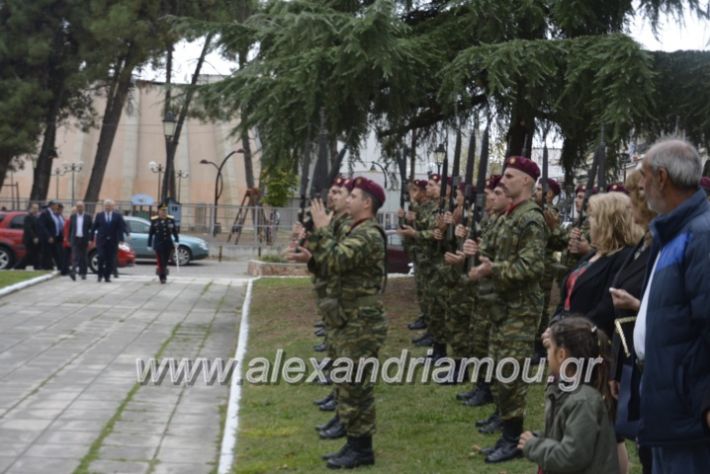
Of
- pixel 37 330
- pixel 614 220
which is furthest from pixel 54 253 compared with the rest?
pixel 614 220

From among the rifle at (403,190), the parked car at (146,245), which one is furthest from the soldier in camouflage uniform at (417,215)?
the parked car at (146,245)

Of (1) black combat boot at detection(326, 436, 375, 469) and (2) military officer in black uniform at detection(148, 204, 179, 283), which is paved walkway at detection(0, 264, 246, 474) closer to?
(1) black combat boot at detection(326, 436, 375, 469)

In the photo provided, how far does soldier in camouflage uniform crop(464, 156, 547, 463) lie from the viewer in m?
7.55

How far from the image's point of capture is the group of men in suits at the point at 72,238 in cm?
2356

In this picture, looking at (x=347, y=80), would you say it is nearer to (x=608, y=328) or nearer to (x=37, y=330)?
(x=37, y=330)

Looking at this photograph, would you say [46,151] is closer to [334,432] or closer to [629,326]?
[334,432]

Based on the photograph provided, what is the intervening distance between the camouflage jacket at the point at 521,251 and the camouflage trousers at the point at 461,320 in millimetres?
2847

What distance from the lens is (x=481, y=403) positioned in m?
9.59

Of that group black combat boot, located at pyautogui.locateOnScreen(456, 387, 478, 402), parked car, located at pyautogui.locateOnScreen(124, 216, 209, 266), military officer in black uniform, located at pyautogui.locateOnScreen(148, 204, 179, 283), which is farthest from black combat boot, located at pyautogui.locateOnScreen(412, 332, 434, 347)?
parked car, located at pyautogui.locateOnScreen(124, 216, 209, 266)

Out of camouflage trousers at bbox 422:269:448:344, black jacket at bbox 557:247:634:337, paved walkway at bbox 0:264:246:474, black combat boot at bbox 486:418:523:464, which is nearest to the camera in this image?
black jacket at bbox 557:247:634:337

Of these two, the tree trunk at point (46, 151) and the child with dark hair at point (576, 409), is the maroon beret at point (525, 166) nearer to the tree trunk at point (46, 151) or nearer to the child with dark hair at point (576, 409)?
the child with dark hair at point (576, 409)

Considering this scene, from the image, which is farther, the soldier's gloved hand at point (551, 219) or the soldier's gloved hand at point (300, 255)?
the soldier's gloved hand at point (551, 219)

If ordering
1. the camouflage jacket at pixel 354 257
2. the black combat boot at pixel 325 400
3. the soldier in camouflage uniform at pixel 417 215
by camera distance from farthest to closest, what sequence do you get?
the soldier in camouflage uniform at pixel 417 215, the black combat boot at pixel 325 400, the camouflage jacket at pixel 354 257

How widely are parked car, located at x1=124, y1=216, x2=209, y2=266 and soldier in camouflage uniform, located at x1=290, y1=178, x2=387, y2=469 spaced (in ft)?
90.4
